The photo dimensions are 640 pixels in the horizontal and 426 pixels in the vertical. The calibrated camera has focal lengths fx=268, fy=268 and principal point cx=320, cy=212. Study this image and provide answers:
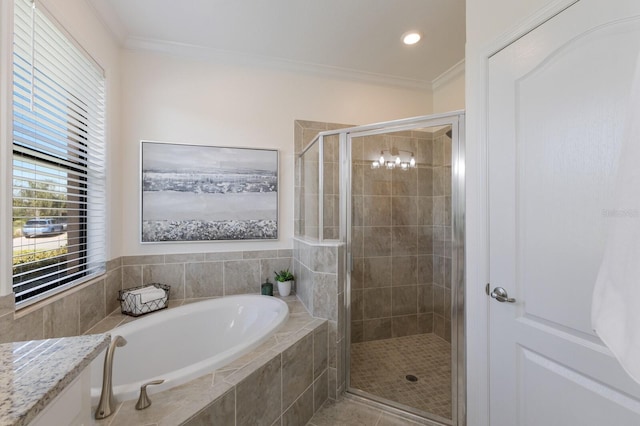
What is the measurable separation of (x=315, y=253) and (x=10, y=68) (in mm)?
1770

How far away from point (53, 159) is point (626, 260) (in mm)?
2255

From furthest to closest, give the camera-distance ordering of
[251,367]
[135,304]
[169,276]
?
1. [169,276]
2. [135,304]
3. [251,367]

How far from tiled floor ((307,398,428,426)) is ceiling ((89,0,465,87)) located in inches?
104

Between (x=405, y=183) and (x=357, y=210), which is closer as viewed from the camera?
(x=357, y=210)

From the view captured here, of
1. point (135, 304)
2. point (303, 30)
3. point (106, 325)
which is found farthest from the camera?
point (303, 30)

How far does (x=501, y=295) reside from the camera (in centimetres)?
119

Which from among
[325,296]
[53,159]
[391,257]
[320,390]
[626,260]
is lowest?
[320,390]

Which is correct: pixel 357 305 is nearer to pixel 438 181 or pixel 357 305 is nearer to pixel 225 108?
pixel 438 181

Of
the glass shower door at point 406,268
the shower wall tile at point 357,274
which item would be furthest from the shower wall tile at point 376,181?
the shower wall tile at point 357,274

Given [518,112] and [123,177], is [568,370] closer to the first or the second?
[518,112]

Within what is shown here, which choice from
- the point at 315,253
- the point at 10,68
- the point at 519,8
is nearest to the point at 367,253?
the point at 315,253

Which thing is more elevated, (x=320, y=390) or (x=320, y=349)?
(x=320, y=349)

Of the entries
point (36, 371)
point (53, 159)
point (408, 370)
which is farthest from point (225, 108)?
point (408, 370)

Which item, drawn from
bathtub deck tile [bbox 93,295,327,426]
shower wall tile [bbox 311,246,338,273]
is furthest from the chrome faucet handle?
shower wall tile [bbox 311,246,338,273]
